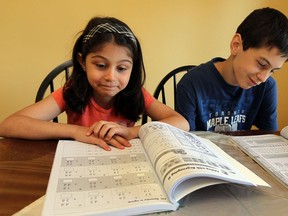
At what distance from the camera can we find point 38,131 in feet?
2.33

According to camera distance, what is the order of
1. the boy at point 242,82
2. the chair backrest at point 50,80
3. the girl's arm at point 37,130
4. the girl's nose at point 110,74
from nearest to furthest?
the girl's arm at point 37,130
the girl's nose at point 110,74
the boy at point 242,82
the chair backrest at point 50,80

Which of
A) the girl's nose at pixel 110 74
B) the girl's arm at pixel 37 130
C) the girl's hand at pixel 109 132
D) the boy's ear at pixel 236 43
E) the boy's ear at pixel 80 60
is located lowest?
the girl's arm at pixel 37 130

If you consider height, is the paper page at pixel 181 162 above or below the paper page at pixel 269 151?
above

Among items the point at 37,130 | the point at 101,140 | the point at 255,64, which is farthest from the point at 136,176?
the point at 255,64

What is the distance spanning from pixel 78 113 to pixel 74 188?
523 mm

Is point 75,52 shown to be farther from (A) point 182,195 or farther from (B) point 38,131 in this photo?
(A) point 182,195

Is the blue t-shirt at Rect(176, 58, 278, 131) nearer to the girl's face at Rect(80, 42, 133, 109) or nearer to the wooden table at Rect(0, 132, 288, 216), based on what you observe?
the girl's face at Rect(80, 42, 133, 109)

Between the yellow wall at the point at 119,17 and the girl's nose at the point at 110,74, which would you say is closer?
the girl's nose at the point at 110,74

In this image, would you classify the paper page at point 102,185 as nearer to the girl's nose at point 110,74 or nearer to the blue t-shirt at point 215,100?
the girl's nose at point 110,74

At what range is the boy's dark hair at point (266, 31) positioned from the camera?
0.90m

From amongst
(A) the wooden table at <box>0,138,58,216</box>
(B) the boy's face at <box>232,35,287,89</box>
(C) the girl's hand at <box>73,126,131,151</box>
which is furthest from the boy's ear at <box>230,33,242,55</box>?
(A) the wooden table at <box>0,138,58,216</box>

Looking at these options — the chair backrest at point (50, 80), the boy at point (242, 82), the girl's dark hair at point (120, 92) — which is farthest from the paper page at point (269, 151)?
the chair backrest at point (50, 80)

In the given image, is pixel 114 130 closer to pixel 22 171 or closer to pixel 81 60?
pixel 22 171

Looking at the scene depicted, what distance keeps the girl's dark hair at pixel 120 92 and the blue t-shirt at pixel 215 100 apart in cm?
20
